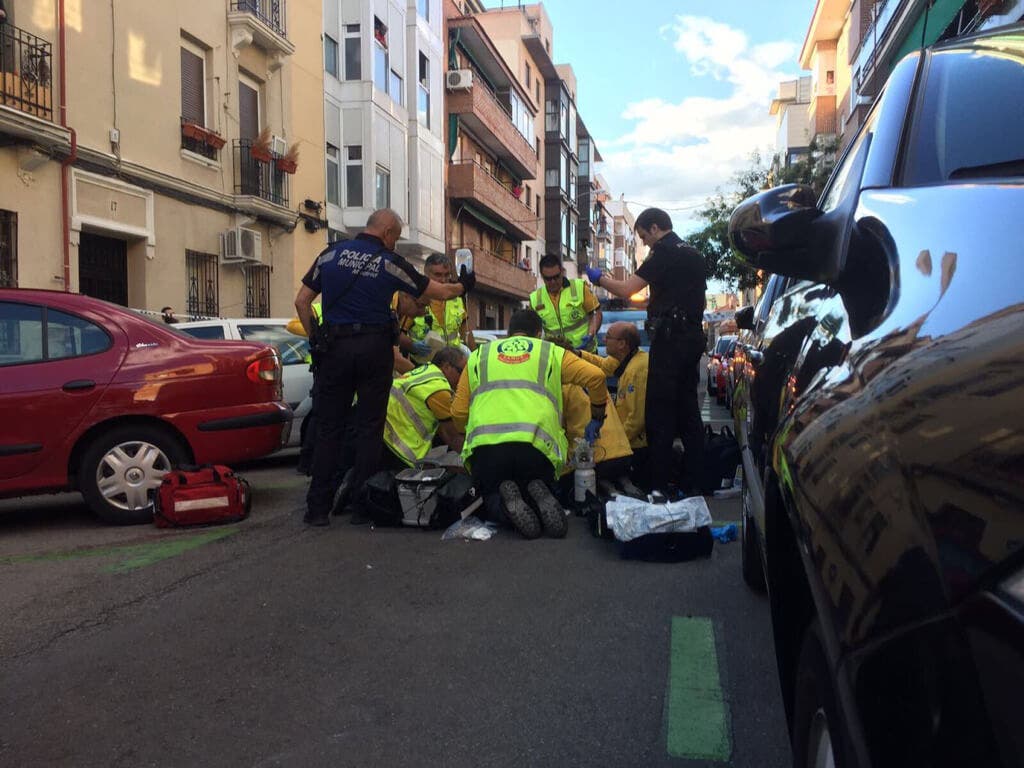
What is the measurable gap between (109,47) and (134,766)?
14106 millimetres

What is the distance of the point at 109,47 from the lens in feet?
45.4

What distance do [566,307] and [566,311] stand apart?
4 centimetres

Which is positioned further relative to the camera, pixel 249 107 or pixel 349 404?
pixel 249 107

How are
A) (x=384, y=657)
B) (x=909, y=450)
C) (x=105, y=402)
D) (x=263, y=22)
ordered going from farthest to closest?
(x=263, y=22) → (x=105, y=402) → (x=384, y=657) → (x=909, y=450)

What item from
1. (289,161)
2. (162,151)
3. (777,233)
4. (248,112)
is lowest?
(777,233)

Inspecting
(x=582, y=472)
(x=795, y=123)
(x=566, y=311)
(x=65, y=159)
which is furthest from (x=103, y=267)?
(x=795, y=123)

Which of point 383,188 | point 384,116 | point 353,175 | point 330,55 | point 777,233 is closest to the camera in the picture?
point 777,233

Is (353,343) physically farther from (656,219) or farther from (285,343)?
(285,343)

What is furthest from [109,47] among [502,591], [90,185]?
[502,591]

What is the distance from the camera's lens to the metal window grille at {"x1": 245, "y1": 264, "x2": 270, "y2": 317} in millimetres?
18030

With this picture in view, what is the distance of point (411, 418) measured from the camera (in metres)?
6.19

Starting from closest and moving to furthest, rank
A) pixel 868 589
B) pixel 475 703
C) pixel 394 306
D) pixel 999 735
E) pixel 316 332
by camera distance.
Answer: pixel 999 735 < pixel 868 589 < pixel 475 703 < pixel 316 332 < pixel 394 306

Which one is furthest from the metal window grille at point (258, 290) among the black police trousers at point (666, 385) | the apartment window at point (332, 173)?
the black police trousers at point (666, 385)

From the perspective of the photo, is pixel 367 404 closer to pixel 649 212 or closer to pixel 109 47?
pixel 649 212
